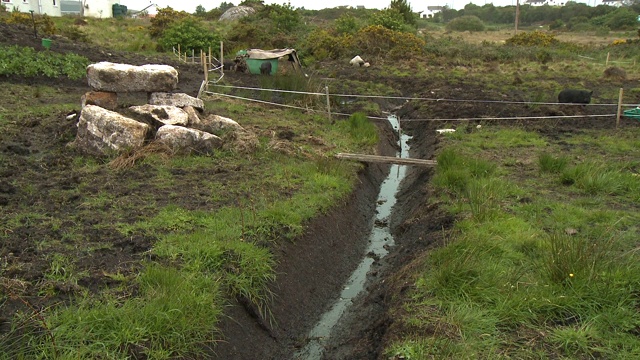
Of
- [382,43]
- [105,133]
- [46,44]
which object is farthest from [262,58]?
[105,133]

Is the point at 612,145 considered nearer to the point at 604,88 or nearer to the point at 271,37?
the point at 604,88

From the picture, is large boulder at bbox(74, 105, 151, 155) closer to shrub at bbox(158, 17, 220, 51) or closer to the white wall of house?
shrub at bbox(158, 17, 220, 51)

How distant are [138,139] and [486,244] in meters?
6.02

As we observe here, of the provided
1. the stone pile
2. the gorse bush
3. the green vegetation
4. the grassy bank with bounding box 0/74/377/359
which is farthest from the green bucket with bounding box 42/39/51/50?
the gorse bush

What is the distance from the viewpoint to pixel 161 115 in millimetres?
9852

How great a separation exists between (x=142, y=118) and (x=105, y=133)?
89cm

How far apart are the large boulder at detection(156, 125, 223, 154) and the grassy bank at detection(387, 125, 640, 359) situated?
420 centimetres

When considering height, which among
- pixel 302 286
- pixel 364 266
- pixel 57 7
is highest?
pixel 57 7

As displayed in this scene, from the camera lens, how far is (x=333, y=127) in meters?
13.3

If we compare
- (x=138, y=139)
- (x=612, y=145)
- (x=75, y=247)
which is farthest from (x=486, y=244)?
(x=612, y=145)

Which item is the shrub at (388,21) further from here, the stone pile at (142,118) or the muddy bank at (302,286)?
the muddy bank at (302,286)

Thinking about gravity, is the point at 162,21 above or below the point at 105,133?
above

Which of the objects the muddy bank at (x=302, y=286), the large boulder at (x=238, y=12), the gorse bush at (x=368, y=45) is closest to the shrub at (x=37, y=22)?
the gorse bush at (x=368, y=45)

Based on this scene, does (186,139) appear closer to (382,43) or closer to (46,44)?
(46,44)
